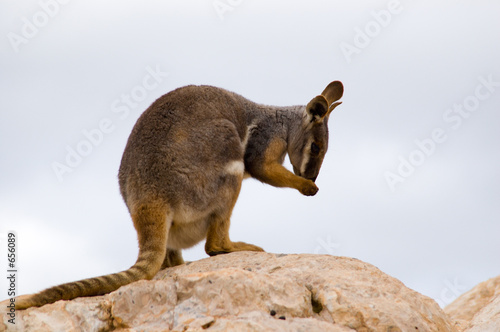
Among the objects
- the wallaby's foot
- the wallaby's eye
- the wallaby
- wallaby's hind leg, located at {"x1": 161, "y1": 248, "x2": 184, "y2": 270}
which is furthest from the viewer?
the wallaby's eye

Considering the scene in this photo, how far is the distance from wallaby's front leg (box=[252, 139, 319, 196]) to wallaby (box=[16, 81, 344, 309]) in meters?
0.02

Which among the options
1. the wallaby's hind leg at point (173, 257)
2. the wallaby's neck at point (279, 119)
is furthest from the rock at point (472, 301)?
the wallaby's hind leg at point (173, 257)

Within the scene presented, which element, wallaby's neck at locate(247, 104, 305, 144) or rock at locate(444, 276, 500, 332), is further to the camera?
rock at locate(444, 276, 500, 332)

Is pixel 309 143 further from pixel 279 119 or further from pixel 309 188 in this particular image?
pixel 309 188

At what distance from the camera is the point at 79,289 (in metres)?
7.14

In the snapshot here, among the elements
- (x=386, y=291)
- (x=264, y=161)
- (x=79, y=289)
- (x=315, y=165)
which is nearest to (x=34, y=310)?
(x=79, y=289)

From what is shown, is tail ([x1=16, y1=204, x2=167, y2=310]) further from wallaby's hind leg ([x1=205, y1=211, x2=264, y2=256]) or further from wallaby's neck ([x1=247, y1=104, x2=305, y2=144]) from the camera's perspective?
wallaby's neck ([x1=247, y1=104, x2=305, y2=144])

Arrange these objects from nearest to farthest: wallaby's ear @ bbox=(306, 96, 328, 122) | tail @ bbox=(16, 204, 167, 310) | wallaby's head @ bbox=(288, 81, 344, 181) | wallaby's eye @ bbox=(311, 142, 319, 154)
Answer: tail @ bbox=(16, 204, 167, 310), wallaby's ear @ bbox=(306, 96, 328, 122), wallaby's head @ bbox=(288, 81, 344, 181), wallaby's eye @ bbox=(311, 142, 319, 154)

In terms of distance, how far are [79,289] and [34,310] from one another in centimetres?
57

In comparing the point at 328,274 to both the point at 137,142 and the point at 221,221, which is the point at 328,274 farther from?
the point at 137,142

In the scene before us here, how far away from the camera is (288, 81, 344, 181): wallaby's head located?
11.2 meters

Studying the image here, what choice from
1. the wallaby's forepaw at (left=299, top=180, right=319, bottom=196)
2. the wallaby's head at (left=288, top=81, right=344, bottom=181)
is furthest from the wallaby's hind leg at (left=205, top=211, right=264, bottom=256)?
the wallaby's head at (left=288, top=81, right=344, bottom=181)

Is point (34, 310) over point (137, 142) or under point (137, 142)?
under

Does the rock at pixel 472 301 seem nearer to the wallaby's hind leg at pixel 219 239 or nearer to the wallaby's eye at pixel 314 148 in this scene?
the wallaby's eye at pixel 314 148
